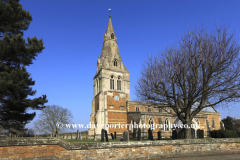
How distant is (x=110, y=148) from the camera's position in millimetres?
9438

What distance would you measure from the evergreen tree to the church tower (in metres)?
19.7

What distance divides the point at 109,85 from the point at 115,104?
12.8 feet

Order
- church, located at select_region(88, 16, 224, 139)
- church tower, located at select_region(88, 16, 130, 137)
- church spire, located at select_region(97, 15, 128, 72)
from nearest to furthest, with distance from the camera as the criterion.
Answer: church, located at select_region(88, 16, 224, 139) → church tower, located at select_region(88, 16, 130, 137) → church spire, located at select_region(97, 15, 128, 72)

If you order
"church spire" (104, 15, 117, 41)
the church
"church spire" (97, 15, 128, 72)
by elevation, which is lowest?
A: the church

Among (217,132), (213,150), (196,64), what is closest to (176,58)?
(196,64)

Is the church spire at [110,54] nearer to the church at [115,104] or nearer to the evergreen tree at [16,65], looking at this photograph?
the church at [115,104]

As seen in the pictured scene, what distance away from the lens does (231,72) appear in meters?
12.8

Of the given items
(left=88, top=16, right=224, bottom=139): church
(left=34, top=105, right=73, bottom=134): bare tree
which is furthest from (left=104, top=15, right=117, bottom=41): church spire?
(left=34, top=105, right=73, bottom=134): bare tree

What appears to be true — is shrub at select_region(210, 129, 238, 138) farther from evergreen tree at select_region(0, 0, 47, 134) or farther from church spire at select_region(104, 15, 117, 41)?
church spire at select_region(104, 15, 117, 41)

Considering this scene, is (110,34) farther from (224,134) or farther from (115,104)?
(224,134)

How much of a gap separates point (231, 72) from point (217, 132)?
746 cm

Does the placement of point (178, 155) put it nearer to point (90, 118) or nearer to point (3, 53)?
point (3, 53)

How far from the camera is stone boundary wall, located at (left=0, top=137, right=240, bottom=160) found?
7.80 metres

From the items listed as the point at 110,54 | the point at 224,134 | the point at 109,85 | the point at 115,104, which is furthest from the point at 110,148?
the point at 110,54
